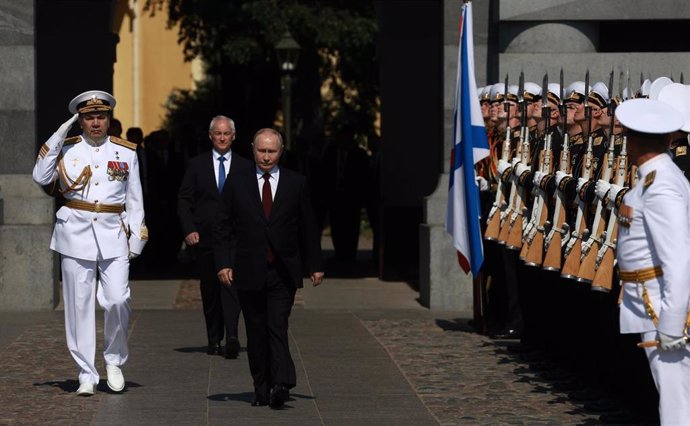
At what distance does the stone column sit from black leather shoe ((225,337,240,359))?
3477 millimetres

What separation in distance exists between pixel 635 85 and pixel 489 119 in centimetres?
237

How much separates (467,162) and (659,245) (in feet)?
18.3

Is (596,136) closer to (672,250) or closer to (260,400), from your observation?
(260,400)

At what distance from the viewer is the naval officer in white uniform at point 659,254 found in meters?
7.17

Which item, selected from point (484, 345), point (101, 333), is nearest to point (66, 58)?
point (101, 333)

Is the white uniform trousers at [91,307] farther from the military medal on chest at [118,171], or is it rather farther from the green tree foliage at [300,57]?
the green tree foliage at [300,57]

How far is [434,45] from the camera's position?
2014 centimetres

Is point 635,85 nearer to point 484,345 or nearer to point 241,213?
point 484,345

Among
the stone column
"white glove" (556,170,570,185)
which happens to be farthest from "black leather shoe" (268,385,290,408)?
the stone column

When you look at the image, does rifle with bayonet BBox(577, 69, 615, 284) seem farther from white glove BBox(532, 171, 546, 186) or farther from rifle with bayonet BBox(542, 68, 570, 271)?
white glove BBox(532, 171, 546, 186)

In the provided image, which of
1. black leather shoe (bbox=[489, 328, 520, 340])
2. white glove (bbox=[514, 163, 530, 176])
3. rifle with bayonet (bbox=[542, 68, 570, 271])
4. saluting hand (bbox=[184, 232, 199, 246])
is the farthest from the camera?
black leather shoe (bbox=[489, 328, 520, 340])

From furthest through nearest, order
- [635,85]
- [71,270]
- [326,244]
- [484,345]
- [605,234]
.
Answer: [326,244] → [635,85] → [484,345] → [71,270] → [605,234]

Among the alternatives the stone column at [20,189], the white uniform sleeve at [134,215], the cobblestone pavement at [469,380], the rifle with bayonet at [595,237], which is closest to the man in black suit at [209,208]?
the cobblestone pavement at [469,380]

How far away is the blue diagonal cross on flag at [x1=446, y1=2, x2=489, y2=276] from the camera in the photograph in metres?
12.6
